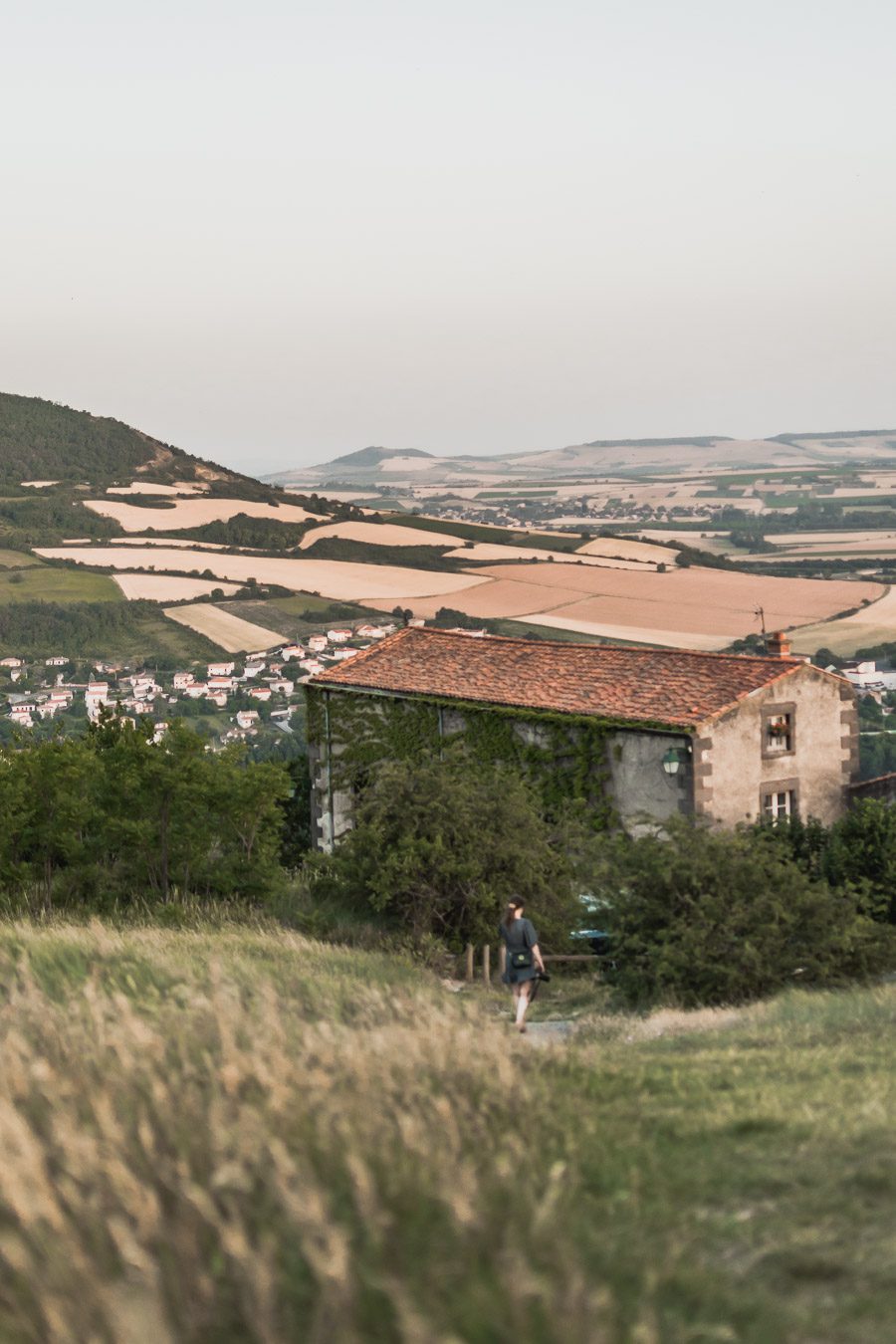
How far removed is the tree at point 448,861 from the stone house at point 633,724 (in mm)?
3910

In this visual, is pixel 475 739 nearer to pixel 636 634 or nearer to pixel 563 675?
pixel 563 675

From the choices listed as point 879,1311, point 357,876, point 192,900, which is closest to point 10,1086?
point 879,1311

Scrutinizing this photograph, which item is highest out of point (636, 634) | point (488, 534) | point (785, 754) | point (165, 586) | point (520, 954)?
point (488, 534)

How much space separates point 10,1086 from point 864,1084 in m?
5.07

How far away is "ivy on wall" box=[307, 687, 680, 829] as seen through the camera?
30.0 meters

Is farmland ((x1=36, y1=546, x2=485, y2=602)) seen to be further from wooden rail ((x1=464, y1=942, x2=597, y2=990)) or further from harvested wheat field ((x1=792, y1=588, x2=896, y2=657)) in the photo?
wooden rail ((x1=464, y1=942, x2=597, y2=990))

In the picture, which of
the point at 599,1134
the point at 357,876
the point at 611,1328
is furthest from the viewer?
the point at 357,876

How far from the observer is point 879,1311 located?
5199mm

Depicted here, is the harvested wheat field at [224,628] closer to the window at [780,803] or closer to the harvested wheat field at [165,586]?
the harvested wheat field at [165,586]

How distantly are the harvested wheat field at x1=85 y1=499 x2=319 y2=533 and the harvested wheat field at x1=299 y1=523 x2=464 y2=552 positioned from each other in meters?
5.05

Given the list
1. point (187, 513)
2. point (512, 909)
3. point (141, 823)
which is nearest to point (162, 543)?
point (187, 513)

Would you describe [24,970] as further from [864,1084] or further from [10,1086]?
[864,1084]

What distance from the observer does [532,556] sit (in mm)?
115250

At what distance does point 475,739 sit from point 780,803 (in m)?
6.55
